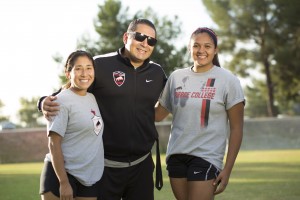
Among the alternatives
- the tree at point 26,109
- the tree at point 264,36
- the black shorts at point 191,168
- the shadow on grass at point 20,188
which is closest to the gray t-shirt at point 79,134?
→ the black shorts at point 191,168

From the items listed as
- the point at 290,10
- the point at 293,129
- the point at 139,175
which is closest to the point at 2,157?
the point at 293,129

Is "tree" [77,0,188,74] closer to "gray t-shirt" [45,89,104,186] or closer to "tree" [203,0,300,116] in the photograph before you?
"tree" [203,0,300,116]

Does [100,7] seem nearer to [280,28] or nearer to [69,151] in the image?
[280,28]

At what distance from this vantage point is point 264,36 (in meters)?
33.4

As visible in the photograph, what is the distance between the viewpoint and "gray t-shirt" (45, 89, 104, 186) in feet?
12.9

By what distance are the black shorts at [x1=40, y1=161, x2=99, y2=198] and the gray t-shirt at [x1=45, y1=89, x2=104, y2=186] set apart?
1.5 inches

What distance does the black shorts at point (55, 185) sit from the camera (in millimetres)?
3898

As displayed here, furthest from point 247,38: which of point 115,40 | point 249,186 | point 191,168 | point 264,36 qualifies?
point 191,168

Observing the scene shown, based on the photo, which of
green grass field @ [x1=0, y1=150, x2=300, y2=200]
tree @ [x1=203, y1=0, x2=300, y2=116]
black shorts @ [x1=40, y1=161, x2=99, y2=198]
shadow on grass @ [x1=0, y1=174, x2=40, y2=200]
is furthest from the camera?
tree @ [x1=203, y1=0, x2=300, y2=116]

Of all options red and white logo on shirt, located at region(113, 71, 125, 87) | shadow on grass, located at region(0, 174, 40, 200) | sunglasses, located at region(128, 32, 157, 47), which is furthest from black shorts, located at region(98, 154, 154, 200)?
shadow on grass, located at region(0, 174, 40, 200)

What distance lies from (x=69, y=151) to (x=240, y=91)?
144 cm

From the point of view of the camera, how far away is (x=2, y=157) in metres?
20.8

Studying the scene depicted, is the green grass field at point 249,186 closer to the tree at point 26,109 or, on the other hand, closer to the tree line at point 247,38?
the tree line at point 247,38

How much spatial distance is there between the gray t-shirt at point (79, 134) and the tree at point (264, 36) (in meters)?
29.3
